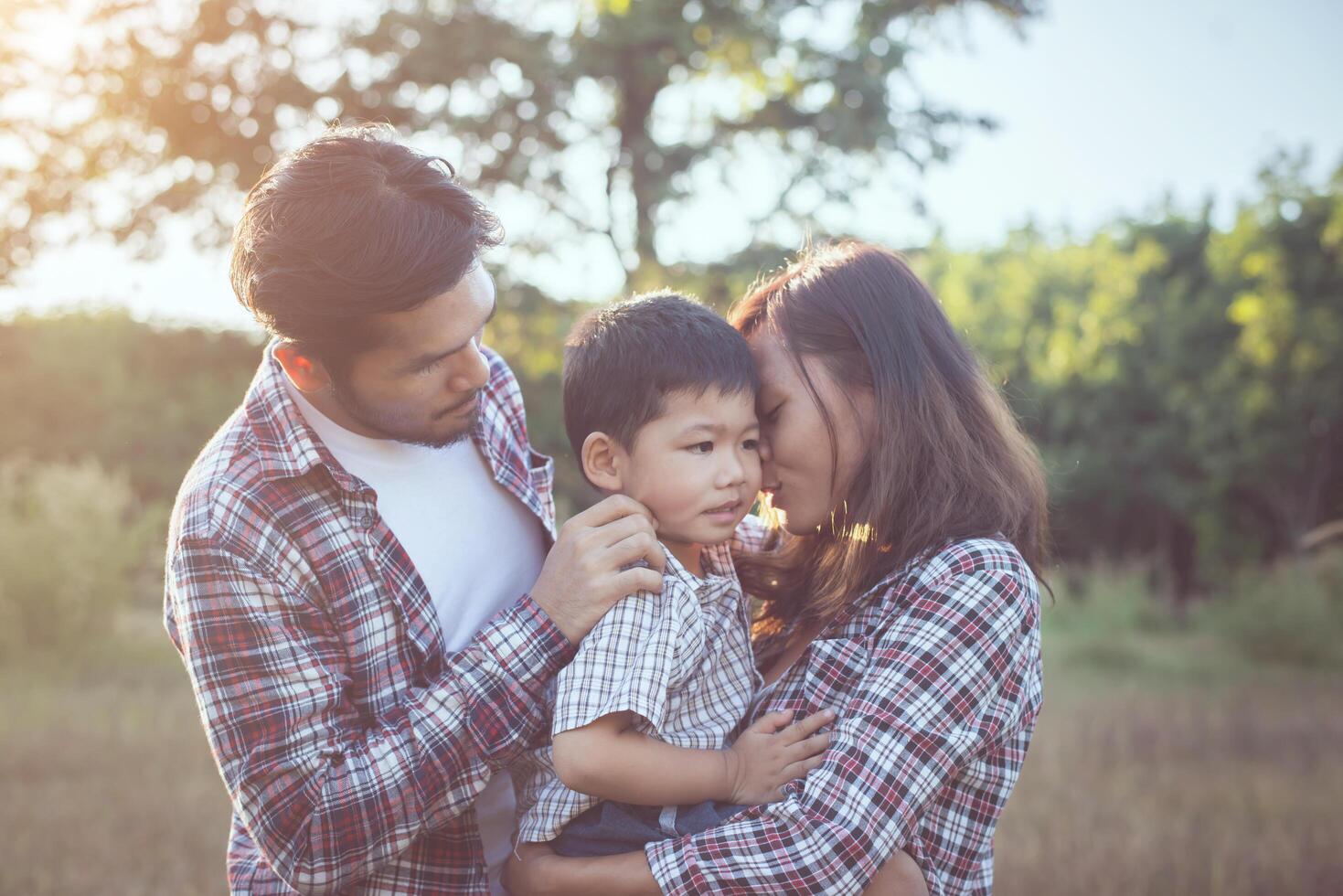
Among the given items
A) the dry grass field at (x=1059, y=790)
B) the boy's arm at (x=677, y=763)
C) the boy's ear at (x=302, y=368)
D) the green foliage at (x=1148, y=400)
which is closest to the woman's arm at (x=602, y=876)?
the boy's arm at (x=677, y=763)

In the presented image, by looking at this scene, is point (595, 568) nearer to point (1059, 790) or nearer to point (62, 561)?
point (1059, 790)

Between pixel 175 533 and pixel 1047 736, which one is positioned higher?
pixel 175 533

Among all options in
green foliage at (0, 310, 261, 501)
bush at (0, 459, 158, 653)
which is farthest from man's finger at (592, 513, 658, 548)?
green foliage at (0, 310, 261, 501)

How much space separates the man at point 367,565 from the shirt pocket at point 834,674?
1.20 feet

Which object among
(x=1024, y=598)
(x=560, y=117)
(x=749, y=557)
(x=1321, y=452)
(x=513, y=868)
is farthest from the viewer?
(x=1321, y=452)

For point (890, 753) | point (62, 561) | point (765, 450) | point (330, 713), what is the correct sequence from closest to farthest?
point (890, 753)
point (330, 713)
point (765, 450)
point (62, 561)

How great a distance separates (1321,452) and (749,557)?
1427cm

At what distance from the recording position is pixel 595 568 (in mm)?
2064

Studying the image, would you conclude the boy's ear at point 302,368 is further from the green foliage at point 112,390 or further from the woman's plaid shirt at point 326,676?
the green foliage at point 112,390

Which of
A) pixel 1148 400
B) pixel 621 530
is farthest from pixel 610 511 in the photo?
pixel 1148 400

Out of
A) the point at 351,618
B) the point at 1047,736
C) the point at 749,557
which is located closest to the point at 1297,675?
the point at 1047,736

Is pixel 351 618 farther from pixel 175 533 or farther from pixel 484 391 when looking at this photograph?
pixel 484 391

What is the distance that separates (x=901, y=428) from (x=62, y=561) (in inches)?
313

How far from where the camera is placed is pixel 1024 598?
1.95m
